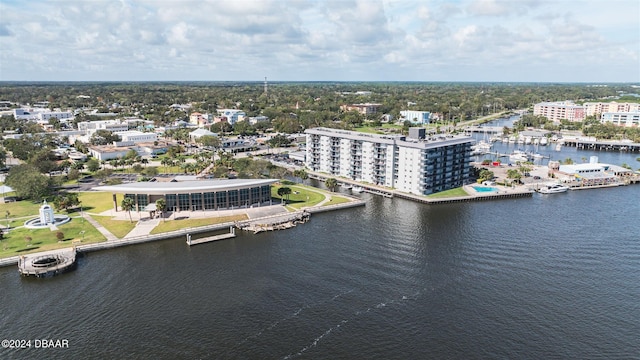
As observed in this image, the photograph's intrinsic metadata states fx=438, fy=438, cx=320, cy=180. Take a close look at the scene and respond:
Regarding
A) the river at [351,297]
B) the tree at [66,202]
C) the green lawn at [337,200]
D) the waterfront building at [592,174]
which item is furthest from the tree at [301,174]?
the waterfront building at [592,174]

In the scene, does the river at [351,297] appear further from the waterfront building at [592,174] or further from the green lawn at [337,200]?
the waterfront building at [592,174]

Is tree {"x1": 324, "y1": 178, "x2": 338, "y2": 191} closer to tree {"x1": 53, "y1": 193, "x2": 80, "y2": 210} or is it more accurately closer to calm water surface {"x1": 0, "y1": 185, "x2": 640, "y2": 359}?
calm water surface {"x1": 0, "y1": 185, "x2": 640, "y2": 359}

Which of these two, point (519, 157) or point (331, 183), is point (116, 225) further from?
point (519, 157)

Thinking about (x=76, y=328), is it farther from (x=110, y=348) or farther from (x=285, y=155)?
(x=285, y=155)

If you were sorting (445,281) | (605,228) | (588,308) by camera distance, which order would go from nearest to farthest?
(588,308), (445,281), (605,228)

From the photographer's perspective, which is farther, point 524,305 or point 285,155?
point 285,155

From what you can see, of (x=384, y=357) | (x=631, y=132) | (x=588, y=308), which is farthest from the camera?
(x=631, y=132)

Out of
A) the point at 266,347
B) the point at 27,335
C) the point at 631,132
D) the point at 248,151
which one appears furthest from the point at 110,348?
the point at 631,132

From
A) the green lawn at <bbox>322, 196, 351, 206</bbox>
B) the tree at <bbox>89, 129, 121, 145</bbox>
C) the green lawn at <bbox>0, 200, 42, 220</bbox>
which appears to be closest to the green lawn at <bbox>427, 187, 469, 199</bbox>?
the green lawn at <bbox>322, 196, 351, 206</bbox>
